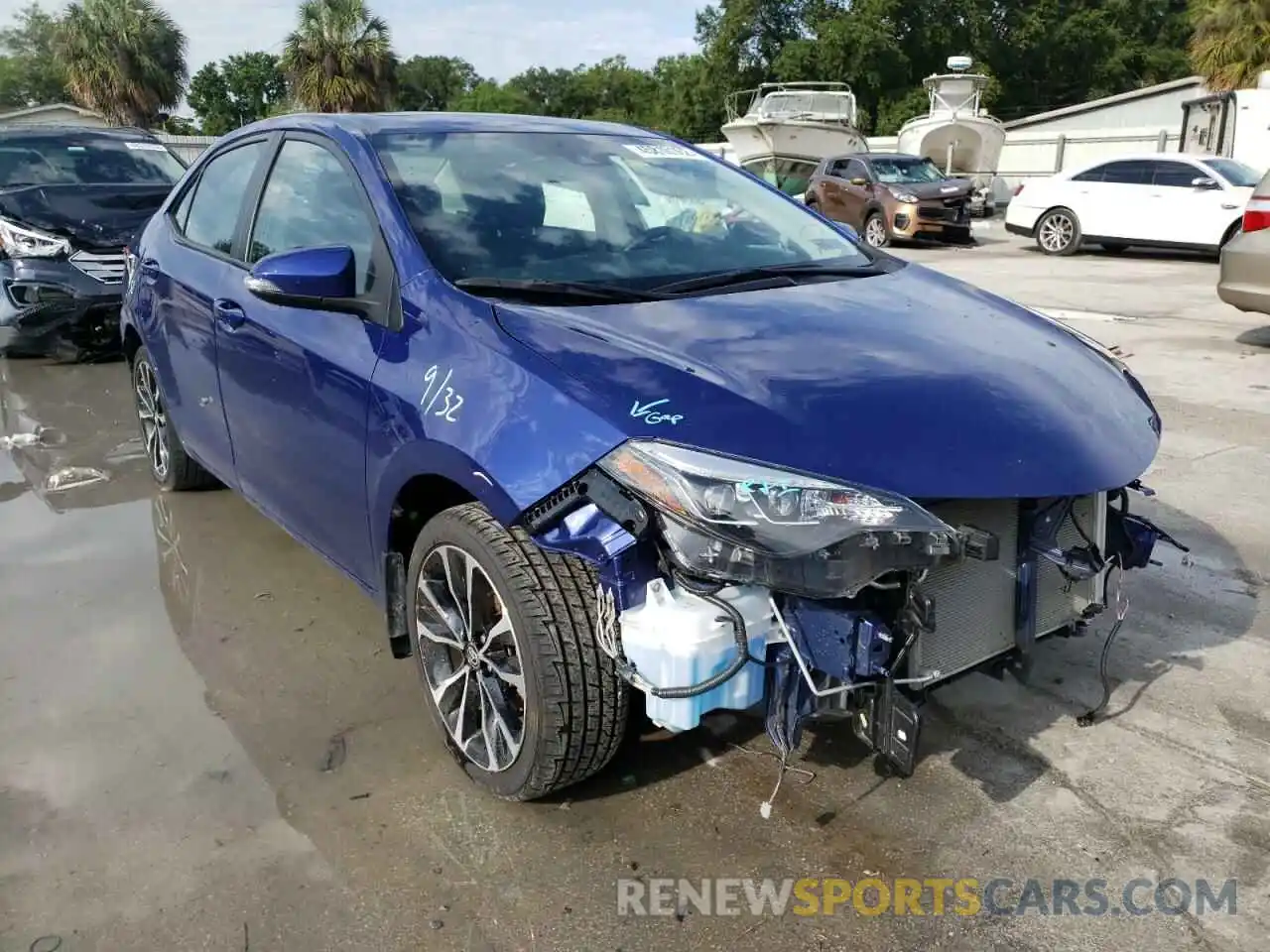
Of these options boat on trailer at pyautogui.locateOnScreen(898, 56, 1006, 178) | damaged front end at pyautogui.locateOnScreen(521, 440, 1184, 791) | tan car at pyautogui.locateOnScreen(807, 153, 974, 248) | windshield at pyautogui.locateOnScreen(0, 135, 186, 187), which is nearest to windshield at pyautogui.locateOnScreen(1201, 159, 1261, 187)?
tan car at pyautogui.locateOnScreen(807, 153, 974, 248)

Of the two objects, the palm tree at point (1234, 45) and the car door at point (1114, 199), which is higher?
the palm tree at point (1234, 45)

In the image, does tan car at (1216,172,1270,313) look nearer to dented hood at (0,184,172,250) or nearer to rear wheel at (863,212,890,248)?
dented hood at (0,184,172,250)

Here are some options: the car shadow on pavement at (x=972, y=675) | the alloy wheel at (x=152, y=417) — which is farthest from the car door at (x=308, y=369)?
the alloy wheel at (x=152, y=417)

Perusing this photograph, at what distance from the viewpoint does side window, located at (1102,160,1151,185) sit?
49.9ft

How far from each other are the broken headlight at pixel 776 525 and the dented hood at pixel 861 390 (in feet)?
0.18

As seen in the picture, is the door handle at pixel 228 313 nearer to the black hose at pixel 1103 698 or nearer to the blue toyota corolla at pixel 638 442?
the blue toyota corolla at pixel 638 442

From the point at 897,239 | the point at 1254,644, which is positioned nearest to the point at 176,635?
the point at 1254,644

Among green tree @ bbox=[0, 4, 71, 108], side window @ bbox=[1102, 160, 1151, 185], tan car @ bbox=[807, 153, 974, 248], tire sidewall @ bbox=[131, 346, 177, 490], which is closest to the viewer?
tire sidewall @ bbox=[131, 346, 177, 490]

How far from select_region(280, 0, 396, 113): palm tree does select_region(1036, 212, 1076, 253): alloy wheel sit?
951 inches

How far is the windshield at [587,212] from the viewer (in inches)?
118

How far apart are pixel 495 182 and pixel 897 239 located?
664 inches

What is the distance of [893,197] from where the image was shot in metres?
17.9

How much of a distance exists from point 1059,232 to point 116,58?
31007 millimetres

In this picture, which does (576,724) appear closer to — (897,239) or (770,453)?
(770,453)
